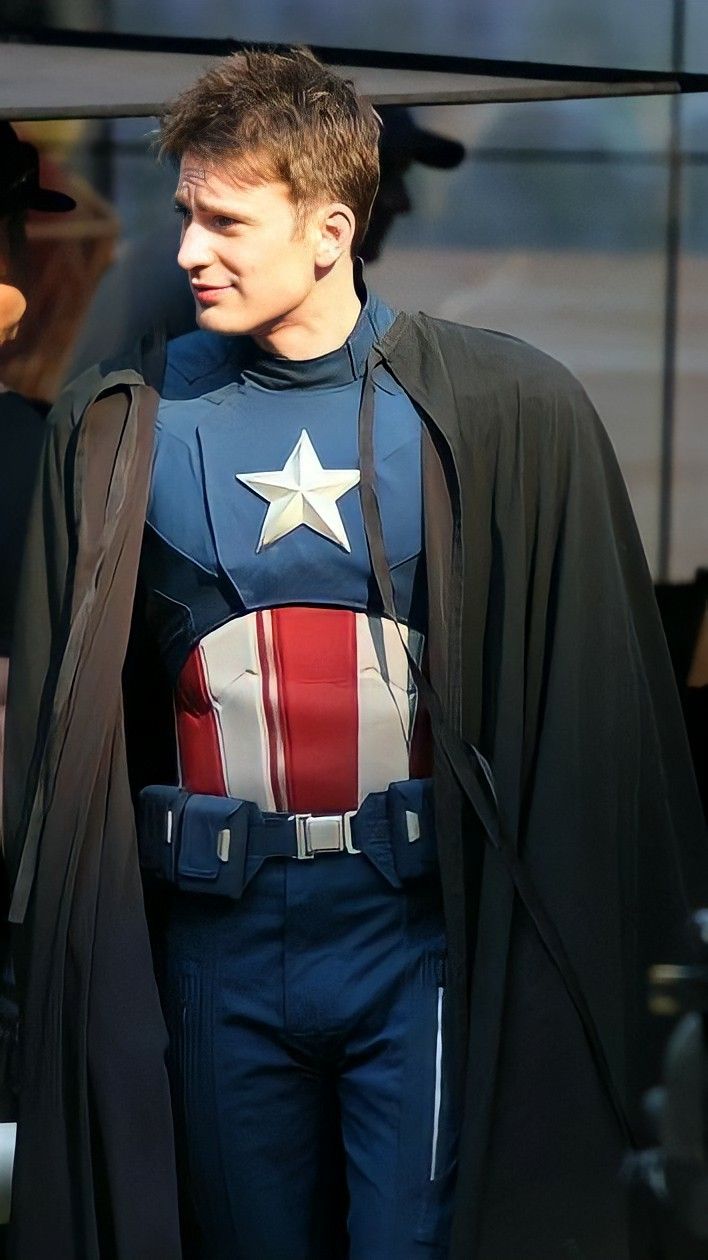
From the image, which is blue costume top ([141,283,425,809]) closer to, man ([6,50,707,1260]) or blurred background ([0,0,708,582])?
man ([6,50,707,1260])

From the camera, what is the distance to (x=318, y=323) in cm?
244

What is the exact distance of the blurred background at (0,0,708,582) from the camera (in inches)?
108

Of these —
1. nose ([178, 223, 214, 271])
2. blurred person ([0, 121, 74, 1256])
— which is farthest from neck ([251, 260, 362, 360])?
blurred person ([0, 121, 74, 1256])

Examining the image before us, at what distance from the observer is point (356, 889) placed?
2.40 metres

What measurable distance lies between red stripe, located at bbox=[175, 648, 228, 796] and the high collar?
0.39 m

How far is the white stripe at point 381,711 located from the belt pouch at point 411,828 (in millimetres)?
37

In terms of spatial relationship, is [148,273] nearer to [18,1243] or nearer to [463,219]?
[463,219]

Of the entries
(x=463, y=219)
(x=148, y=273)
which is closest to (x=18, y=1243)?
(x=148, y=273)

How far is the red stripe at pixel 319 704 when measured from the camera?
7.89 ft

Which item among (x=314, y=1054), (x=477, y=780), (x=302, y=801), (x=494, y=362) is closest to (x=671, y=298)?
(x=494, y=362)

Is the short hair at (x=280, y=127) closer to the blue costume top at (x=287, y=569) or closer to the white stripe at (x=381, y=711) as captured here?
the blue costume top at (x=287, y=569)

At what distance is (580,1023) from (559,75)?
4.68 feet

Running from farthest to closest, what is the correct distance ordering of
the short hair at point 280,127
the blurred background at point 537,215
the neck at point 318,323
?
the blurred background at point 537,215 < the neck at point 318,323 < the short hair at point 280,127

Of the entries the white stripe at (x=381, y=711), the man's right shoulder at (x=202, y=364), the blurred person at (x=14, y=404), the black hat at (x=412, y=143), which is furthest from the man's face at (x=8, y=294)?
the white stripe at (x=381, y=711)
